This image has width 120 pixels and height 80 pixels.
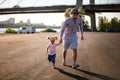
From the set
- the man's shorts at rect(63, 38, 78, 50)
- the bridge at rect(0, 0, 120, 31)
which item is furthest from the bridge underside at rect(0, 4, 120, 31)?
the man's shorts at rect(63, 38, 78, 50)

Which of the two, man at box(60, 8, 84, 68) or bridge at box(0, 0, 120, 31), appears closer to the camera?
man at box(60, 8, 84, 68)

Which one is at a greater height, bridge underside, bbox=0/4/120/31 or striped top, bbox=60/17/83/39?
bridge underside, bbox=0/4/120/31

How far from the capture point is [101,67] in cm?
821

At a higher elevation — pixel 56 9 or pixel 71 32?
pixel 56 9

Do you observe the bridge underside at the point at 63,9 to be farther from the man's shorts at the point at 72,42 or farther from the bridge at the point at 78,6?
the man's shorts at the point at 72,42

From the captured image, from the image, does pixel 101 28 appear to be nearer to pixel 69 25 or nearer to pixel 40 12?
pixel 40 12

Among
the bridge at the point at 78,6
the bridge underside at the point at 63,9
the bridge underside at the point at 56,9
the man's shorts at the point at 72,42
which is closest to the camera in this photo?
the man's shorts at the point at 72,42

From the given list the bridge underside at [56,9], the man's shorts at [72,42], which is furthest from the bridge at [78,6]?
the man's shorts at [72,42]

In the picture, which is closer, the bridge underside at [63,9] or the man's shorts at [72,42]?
the man's shorts at [72,42]

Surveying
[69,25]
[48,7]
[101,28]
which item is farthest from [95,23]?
[69,25]

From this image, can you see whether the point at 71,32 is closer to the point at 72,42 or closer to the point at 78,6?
the point at 72,42

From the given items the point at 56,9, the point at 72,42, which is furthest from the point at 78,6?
the point at 72,42

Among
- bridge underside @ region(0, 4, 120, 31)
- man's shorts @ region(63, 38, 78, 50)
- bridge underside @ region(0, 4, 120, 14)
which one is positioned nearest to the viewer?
man's shorts @ region(63, 38, 78, 50)

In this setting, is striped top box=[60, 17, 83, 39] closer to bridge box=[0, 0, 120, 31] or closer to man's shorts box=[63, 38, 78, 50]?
man's shorts box=[63, 38, 78, 50]
